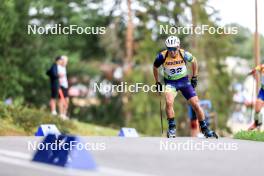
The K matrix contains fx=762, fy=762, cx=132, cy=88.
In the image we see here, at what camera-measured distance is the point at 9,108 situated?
2273 centimetres

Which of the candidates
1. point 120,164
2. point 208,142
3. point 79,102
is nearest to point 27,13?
point 79,102

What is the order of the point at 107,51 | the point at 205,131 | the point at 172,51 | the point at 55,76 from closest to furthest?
→ the point at 172,51 < the point at 205,131 < the point at 55,76 < the point at 107,51

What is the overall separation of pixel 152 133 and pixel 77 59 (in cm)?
594

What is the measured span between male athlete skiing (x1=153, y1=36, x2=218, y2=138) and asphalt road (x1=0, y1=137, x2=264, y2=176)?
76 centimetres

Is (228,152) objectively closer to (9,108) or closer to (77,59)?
(9,108)

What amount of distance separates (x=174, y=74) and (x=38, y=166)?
15.5 ft

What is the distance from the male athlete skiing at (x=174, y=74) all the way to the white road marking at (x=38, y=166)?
3386 mm

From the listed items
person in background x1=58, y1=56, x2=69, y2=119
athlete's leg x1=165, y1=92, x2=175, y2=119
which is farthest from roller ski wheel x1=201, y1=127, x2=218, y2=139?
person in background x1=58, y1=56, x2=69, y2=119

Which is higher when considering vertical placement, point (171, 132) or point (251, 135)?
point (171, 132)

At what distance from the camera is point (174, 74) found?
14570mm

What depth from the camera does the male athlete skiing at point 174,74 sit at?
14.2 m

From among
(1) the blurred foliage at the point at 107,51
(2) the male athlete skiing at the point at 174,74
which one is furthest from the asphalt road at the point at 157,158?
(1) the blurred foliage at the point at 107,51

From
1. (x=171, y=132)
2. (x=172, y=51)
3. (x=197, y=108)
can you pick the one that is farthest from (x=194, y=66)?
(x=171, y=132)

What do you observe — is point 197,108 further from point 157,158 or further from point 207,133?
point 157,158
